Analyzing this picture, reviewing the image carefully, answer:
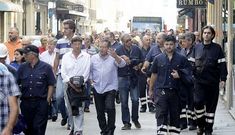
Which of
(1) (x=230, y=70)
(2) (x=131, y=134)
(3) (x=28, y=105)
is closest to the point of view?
(3) (x=28, y=105)

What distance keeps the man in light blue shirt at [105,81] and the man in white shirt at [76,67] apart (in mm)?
187

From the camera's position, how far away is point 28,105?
1079cm

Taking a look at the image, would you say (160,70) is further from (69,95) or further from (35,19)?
(35,19)

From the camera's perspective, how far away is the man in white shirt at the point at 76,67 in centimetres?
1267

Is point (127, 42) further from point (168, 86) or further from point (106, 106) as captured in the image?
point (168, 86)

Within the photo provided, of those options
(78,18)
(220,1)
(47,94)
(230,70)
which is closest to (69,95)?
(47,94)

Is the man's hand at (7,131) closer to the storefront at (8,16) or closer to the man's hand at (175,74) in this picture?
the man's hand at (175,74)

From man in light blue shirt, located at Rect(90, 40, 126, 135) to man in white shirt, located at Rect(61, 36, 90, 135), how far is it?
0.19 metres

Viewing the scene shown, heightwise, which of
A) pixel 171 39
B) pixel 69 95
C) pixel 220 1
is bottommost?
pixel 69 95

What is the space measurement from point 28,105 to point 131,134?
3527mm

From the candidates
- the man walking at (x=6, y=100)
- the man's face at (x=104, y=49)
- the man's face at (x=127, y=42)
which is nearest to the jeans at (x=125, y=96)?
the man's face at (x=127, y=42)

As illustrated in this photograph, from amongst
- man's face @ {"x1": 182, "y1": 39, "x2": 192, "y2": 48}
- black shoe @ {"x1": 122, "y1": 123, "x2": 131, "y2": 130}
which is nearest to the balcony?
man's face @ {"x1": 182, "y1": 39, "x2": 192, "y2": 48}

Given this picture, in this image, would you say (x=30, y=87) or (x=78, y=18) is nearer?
(x=30, y=87)

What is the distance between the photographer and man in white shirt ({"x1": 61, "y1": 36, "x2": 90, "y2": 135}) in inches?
499
